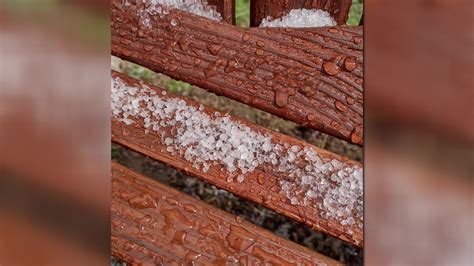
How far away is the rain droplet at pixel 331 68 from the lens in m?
0.81

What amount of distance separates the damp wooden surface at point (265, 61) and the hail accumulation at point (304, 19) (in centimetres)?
3

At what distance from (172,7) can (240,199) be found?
28.1 inches

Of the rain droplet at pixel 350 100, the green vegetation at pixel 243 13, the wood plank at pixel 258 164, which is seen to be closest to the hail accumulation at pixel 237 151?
the wood plank at pixel 258 164

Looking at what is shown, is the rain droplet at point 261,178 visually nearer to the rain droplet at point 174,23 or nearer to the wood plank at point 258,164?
the wood plank at point 258,164

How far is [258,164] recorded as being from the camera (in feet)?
2.69

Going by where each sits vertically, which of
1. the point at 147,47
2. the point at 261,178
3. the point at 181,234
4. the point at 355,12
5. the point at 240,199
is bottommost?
the point at 240,199
